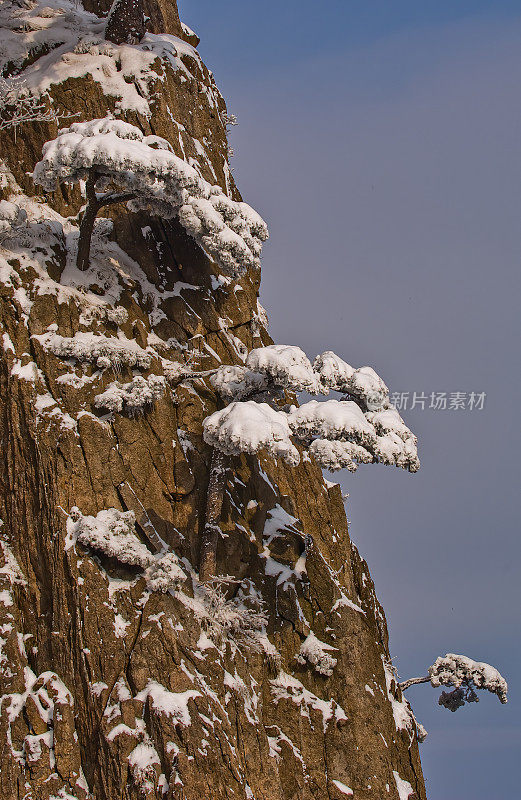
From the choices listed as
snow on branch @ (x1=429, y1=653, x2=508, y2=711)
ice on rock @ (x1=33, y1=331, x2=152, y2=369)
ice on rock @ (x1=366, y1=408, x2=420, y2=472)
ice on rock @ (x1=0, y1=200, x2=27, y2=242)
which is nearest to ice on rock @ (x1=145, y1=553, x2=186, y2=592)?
ice on rock @ (x1=33, y1=331, x2=152, y2=369)

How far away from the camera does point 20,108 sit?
24.1 metres

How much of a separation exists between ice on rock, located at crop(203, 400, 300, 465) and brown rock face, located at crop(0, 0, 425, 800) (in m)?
2.51

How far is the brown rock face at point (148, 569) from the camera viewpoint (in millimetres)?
16891

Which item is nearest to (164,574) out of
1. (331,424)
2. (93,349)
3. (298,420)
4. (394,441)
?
(298,420)

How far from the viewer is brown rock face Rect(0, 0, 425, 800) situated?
16.9 meters

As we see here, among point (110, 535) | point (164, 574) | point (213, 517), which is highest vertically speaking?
point (213, 517)

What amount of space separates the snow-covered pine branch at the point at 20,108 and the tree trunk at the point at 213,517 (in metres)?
11.5

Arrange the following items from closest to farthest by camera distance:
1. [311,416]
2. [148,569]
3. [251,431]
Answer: [251,431], [148,569], [311,416]

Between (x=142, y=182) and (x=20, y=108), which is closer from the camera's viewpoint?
(x=142, y=182)

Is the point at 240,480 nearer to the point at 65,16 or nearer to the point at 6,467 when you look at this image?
the point at 6,467

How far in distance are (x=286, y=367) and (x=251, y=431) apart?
6.85 ft

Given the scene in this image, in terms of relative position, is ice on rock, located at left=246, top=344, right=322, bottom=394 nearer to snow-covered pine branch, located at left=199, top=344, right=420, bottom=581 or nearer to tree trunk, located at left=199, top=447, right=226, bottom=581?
snow-covered pine branch, located at left=199, top=344, right=420, bottom=581

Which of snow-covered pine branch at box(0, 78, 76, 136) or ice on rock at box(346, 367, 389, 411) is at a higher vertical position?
snow-covered pine branch at box(0, 78, 76, 136)

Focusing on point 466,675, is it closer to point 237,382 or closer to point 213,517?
point 213,517
